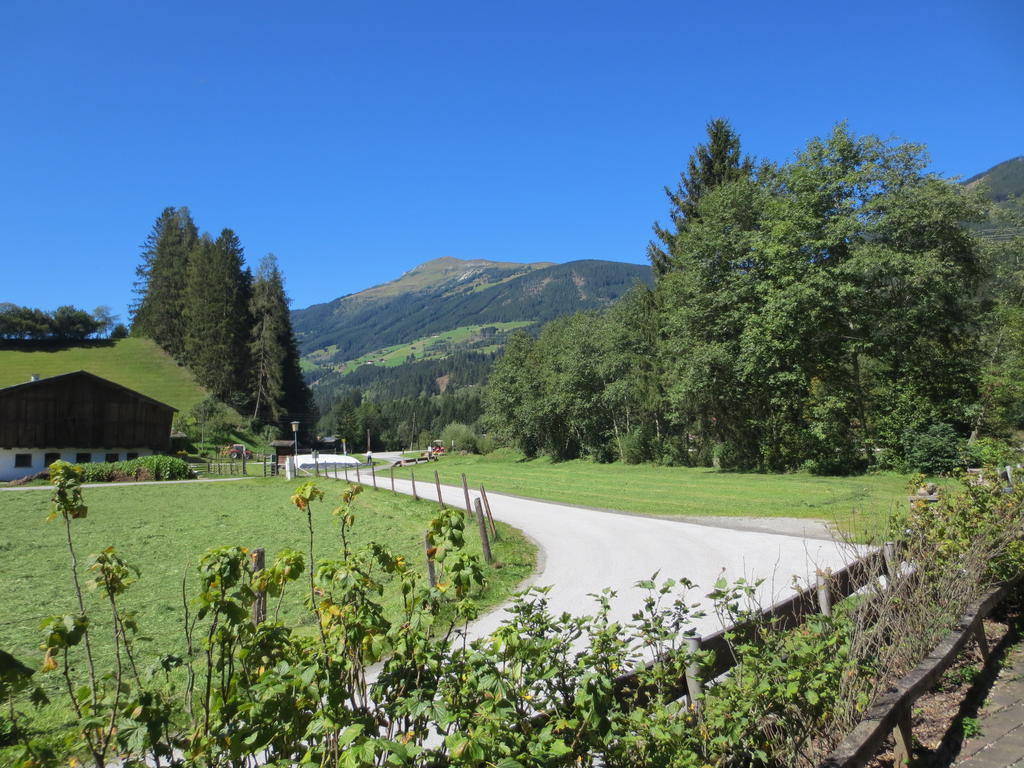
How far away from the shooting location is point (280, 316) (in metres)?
78.9

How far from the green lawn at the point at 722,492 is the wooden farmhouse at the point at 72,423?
101 ft

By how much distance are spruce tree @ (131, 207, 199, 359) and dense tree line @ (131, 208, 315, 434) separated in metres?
0.15

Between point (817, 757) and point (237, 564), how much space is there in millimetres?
3186

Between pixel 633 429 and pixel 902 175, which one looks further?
pixel 633 429

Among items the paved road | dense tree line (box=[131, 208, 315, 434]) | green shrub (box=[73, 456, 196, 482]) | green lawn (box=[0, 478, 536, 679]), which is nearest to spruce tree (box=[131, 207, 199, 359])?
dense tree line (box=[131, 208, 315, 434])

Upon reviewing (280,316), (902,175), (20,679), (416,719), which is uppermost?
(280,316)

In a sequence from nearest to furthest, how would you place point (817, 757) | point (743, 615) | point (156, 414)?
point (817, 757)
point (743, 615)
point (156, 414)

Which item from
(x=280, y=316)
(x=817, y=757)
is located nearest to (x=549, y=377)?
(x=280, y=316)

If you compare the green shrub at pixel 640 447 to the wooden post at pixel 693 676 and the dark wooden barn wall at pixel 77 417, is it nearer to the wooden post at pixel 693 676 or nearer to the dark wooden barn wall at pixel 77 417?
the wooden post at pixel 693 676

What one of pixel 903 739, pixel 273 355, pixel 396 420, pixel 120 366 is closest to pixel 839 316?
pixel 903 739

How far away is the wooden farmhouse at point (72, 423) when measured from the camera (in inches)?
1654

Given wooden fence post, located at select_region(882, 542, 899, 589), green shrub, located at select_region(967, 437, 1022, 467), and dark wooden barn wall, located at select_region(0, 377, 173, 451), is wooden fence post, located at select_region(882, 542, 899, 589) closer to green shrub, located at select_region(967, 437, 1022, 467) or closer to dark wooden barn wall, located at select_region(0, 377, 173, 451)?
green shrub, located at select_region(967, 437, 1022, 467)

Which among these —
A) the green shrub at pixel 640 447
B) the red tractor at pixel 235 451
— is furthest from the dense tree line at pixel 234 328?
the green shrub at pixel 640 447

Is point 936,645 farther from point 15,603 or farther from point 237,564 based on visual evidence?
point 15,603
